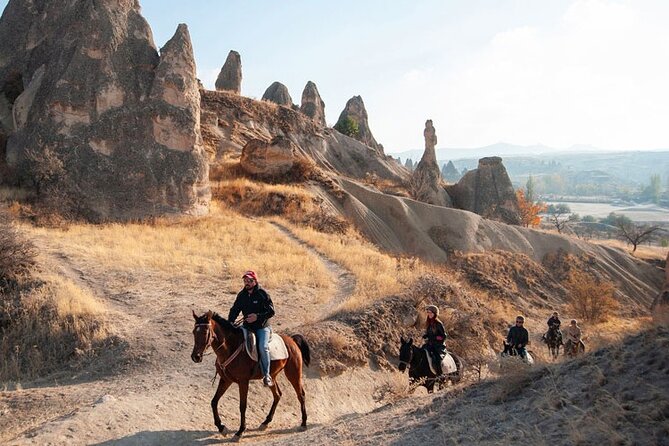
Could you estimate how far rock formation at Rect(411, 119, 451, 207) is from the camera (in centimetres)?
4231

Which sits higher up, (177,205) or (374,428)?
(177,205)

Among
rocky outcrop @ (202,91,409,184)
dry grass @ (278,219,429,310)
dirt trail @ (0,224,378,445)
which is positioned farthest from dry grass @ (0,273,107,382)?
rocky outcrop @ (202,91,409,184)

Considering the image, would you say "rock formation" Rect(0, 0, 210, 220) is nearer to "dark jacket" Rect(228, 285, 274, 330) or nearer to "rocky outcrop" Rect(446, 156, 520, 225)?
"dark jacket" Rect(228, 285, 274, 330)

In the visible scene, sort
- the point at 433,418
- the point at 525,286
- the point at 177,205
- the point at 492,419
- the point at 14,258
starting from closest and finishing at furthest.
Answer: the point at 492,419
the point at 433,418
the point at 14,258
the point at 177,205
the point at 525,286

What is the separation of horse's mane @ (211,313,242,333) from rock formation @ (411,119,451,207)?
34.5m

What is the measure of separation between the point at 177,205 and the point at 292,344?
13.9m

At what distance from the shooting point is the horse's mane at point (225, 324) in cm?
832

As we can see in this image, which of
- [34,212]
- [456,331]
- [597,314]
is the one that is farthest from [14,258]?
[597,314]

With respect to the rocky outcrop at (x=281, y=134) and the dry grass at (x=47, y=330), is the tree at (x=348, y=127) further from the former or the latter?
the dry grass at (x=47, y=330)

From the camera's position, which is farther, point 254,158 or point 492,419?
point 254,158

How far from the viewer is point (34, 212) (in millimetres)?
18828

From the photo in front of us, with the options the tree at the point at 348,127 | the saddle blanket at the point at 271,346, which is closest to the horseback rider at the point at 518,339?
the saddle blanket at the point at 271,346

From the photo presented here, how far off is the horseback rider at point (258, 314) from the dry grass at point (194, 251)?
6307 millimetres

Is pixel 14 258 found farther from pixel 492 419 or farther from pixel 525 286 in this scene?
pixel 525 286
